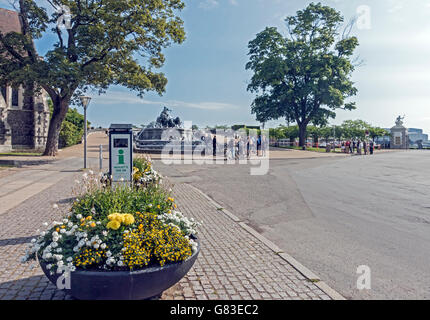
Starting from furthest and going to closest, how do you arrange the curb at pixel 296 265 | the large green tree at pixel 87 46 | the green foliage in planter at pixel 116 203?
the large green tree at pixel 87 46 < the green foliage in planter at pixel 116 203 < the curb at pixel 296 265

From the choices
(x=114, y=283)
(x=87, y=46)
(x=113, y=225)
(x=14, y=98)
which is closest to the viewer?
(x=114, y=283)

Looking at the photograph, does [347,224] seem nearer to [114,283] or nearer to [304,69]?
[114,283]

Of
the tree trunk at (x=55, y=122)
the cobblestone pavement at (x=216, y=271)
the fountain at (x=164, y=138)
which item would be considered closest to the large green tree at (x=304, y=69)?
the fountain at (x=164, y=138)

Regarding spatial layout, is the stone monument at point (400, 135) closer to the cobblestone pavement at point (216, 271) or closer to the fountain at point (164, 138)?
the fountain at point (164, 138)

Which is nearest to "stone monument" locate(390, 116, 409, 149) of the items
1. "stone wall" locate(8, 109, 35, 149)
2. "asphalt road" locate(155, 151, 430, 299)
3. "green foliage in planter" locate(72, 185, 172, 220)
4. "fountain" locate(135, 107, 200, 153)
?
"fountain" locate(135, 107, 200, 153)

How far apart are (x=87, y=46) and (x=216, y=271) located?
68.1 ft

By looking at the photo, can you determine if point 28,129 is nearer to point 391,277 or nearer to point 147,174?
point 147,174

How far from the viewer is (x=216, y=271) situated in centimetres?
466

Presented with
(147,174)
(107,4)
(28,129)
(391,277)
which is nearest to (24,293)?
(391,277)

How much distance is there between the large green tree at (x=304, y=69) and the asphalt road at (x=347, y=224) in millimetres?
28220

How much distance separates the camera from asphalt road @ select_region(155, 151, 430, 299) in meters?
4.64

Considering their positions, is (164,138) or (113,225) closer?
(113,225)

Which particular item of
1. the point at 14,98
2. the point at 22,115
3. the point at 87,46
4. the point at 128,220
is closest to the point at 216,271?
the point at 128,220

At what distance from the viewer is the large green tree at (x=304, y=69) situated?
4081 centimetres
